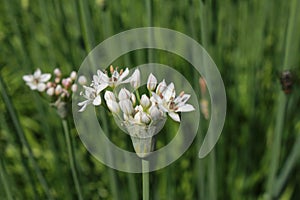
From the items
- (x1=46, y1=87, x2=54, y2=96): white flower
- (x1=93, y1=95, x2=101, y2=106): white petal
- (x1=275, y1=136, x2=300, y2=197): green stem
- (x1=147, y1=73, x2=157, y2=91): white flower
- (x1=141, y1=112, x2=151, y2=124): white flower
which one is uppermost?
(x1=46, y1=87, x2=54, y2=96): white flower

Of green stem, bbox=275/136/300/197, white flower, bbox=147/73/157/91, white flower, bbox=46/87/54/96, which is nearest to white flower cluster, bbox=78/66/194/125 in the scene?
white flower, bbox=147/73/157/91

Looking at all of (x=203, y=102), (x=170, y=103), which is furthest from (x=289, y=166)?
(x=170, y=103)

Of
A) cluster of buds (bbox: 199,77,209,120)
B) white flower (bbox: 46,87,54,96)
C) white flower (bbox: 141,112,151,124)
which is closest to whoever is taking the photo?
white flower (bbox: 141,112,151,124)

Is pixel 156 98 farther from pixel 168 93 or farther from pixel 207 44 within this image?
pixel 207 44

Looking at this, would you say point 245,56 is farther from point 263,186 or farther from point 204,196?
point 204,196

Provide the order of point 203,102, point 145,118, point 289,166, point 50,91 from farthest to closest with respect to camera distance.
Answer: point 203,102 < point 289,166 < point 50,91 < point 145,118

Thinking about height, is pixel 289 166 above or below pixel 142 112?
below

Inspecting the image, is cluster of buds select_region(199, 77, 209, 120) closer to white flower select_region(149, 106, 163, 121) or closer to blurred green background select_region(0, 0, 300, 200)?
blurred green background select_region(0, 0, 300, 200)

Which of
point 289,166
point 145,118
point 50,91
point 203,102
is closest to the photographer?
point 145,118

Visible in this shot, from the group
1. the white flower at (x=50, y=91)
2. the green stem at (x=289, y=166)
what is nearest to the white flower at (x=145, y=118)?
the white flower at (x=50, y=91)
